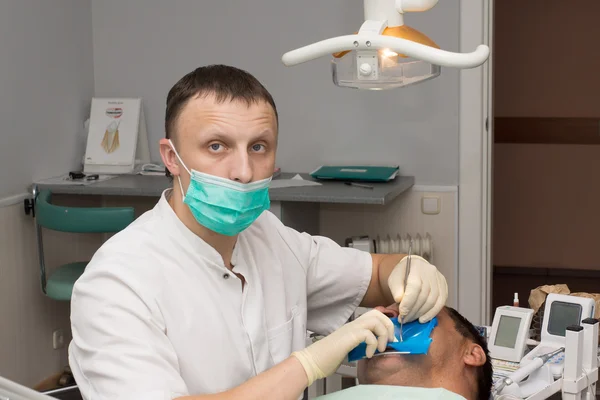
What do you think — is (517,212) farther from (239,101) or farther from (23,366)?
(239,101)

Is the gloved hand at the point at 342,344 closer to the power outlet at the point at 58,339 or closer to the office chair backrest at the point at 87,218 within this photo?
the office chair backrest at the point at 87,218

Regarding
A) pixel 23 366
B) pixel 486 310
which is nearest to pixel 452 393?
pixel 486 310

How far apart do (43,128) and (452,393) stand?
2444mm

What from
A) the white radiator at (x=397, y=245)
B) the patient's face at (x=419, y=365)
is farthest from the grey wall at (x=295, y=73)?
the patient's face at (x=419, y=365)

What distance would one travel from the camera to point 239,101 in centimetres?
158

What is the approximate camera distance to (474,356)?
183 centimetres

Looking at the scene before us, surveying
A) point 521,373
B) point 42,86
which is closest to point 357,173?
point 42,86

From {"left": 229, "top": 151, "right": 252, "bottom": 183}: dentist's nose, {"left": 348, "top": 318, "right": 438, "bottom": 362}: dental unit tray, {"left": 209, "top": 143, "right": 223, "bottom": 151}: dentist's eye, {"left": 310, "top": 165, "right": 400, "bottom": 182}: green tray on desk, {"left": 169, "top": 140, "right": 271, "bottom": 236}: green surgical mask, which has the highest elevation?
{"left": 209, "top": 143, "right": 223, "bottom": 151}: dentist's eye

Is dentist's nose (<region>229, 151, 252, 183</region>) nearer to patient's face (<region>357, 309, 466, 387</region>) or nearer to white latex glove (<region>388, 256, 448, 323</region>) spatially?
white latex glove (<region>388, 256, 448, 323</region>)

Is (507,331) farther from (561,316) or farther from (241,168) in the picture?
Result: (241,168)

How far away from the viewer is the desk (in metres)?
3.17

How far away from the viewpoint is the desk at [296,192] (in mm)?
3168

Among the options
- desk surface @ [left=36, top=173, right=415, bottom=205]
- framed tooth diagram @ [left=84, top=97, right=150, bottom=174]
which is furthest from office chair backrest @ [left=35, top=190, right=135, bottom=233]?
framed tooth diagram @ [left=84, top=97, right=150, bottom=174]

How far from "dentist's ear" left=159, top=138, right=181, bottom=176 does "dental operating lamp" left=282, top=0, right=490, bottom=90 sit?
0.35 m
